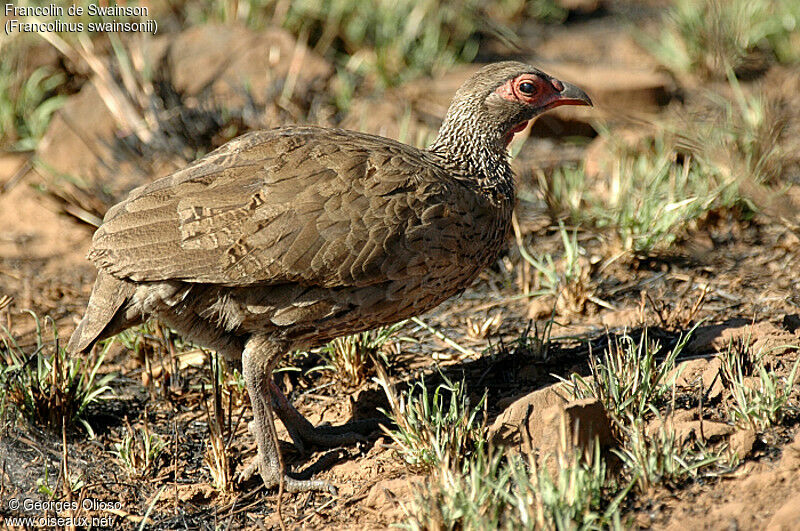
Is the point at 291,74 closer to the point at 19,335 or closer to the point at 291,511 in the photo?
the point at 19,335

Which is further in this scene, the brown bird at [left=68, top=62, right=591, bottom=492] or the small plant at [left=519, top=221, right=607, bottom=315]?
the small plant at [left=519, top=221, right=607, bottom=315]

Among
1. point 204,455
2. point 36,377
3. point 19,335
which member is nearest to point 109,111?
point 19,335

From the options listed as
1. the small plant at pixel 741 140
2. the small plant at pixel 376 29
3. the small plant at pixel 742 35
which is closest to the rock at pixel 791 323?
the small plant at pixel 741 140

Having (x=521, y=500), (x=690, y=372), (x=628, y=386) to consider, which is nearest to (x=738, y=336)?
(x=690, y=372)

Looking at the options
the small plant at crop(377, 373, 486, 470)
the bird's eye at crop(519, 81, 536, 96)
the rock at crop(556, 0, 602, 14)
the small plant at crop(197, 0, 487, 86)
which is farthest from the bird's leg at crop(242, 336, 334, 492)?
the rock at crop(556, 0, 602, 14)

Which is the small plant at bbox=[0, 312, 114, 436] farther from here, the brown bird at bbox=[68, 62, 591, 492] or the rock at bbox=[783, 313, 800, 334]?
the rock at bbox=[783, 313, 800, 334]

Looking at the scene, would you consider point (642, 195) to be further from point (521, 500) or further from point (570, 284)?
point (521, 500)

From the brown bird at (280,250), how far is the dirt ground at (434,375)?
298mm

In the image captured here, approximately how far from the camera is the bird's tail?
396 cm

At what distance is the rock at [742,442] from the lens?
11.1ft

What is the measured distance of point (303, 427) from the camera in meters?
4.30

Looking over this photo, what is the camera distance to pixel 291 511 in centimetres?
386

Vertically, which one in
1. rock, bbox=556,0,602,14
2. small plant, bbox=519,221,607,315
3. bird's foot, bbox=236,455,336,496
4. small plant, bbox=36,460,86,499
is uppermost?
rock, bbox=556,0,602,14

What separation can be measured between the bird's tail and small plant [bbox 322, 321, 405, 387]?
1044 millimetres
